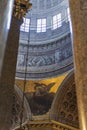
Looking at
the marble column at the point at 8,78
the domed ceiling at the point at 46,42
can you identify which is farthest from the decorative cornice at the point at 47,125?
the marble column at the point at 8,78

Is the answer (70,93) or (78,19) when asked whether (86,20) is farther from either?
(70,93)

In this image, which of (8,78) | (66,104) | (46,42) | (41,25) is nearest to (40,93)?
(66,104)

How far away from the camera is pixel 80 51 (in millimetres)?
4957

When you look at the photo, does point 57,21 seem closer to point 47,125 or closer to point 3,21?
point 47,125

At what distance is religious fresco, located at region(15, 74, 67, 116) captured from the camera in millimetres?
14466

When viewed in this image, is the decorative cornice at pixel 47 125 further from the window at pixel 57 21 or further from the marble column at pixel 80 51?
the marble column at pixel 80 51

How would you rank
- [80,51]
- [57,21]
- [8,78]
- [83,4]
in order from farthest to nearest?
[57,21] → [8,78] → [83,4] → [80,51]

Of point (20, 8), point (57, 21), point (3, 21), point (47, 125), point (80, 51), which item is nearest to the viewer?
point (3, 21)

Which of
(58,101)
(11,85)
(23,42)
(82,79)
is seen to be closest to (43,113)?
(58,101)

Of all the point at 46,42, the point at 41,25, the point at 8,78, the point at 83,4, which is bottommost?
the point at 8,78

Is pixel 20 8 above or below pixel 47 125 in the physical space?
above

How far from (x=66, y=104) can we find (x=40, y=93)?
1.42 meters

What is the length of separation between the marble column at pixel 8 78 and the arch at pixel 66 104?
24.8 feet

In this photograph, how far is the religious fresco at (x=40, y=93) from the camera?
14.5 meters
